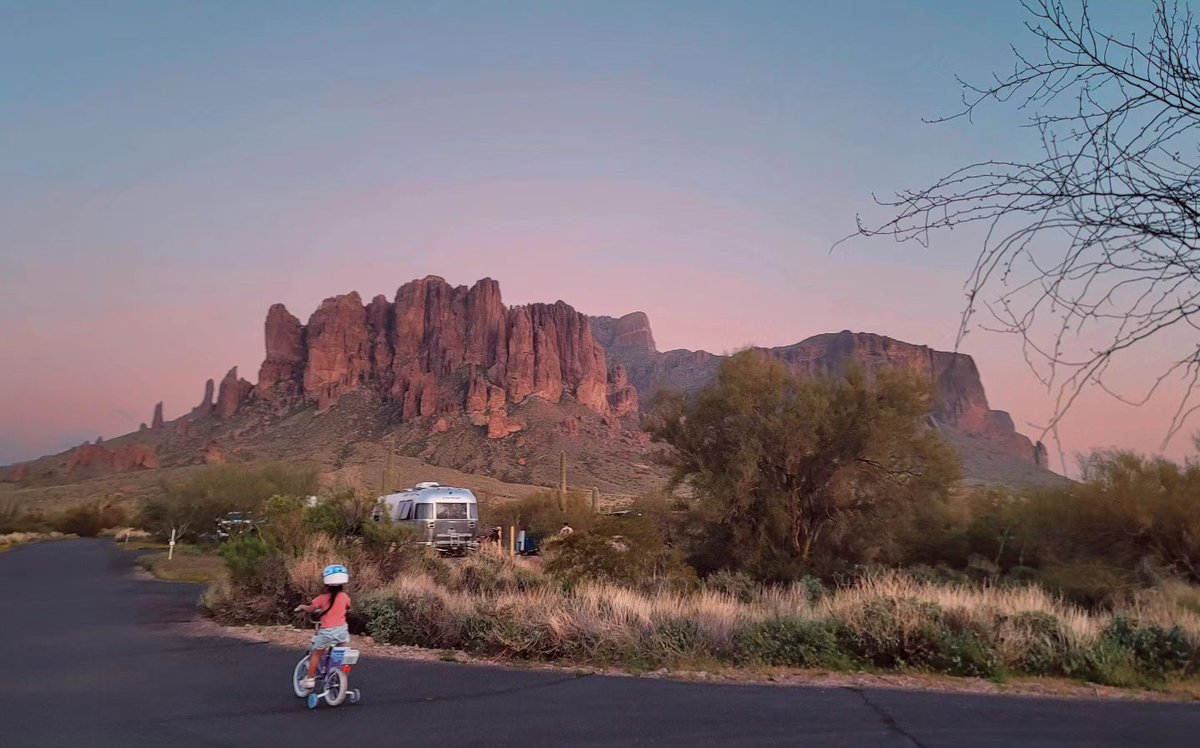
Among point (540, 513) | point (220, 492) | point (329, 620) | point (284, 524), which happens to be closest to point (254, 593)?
point (284, 524)

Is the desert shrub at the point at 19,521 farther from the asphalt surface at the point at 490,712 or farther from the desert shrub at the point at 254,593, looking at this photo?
the asphalt surface at the point at 490,712

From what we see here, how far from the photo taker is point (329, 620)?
9.80 metres

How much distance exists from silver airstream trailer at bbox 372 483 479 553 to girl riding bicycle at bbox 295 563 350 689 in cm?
2319

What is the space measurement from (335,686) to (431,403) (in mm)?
108203

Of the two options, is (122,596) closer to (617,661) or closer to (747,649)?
(617,661)

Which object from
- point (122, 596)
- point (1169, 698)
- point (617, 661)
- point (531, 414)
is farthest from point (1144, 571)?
point (531, 414)

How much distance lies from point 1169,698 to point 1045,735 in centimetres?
330

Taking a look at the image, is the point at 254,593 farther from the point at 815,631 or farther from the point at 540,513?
the point at 540,513

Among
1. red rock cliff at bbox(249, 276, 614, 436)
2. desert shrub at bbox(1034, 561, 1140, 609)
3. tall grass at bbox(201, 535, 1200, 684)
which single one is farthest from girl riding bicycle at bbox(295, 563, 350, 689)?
red rock cliff at bbox(249, 276, 614, 436)

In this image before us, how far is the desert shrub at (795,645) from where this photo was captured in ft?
39.7

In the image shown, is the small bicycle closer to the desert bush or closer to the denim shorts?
the denim shorts

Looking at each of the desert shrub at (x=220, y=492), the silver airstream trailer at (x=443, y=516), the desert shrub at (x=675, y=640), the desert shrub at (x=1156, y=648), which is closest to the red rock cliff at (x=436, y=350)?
the desert shrub at (x=220, y=492)

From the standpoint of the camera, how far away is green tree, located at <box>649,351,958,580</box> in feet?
90.3

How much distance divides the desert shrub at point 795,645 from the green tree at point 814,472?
46.0 ft
